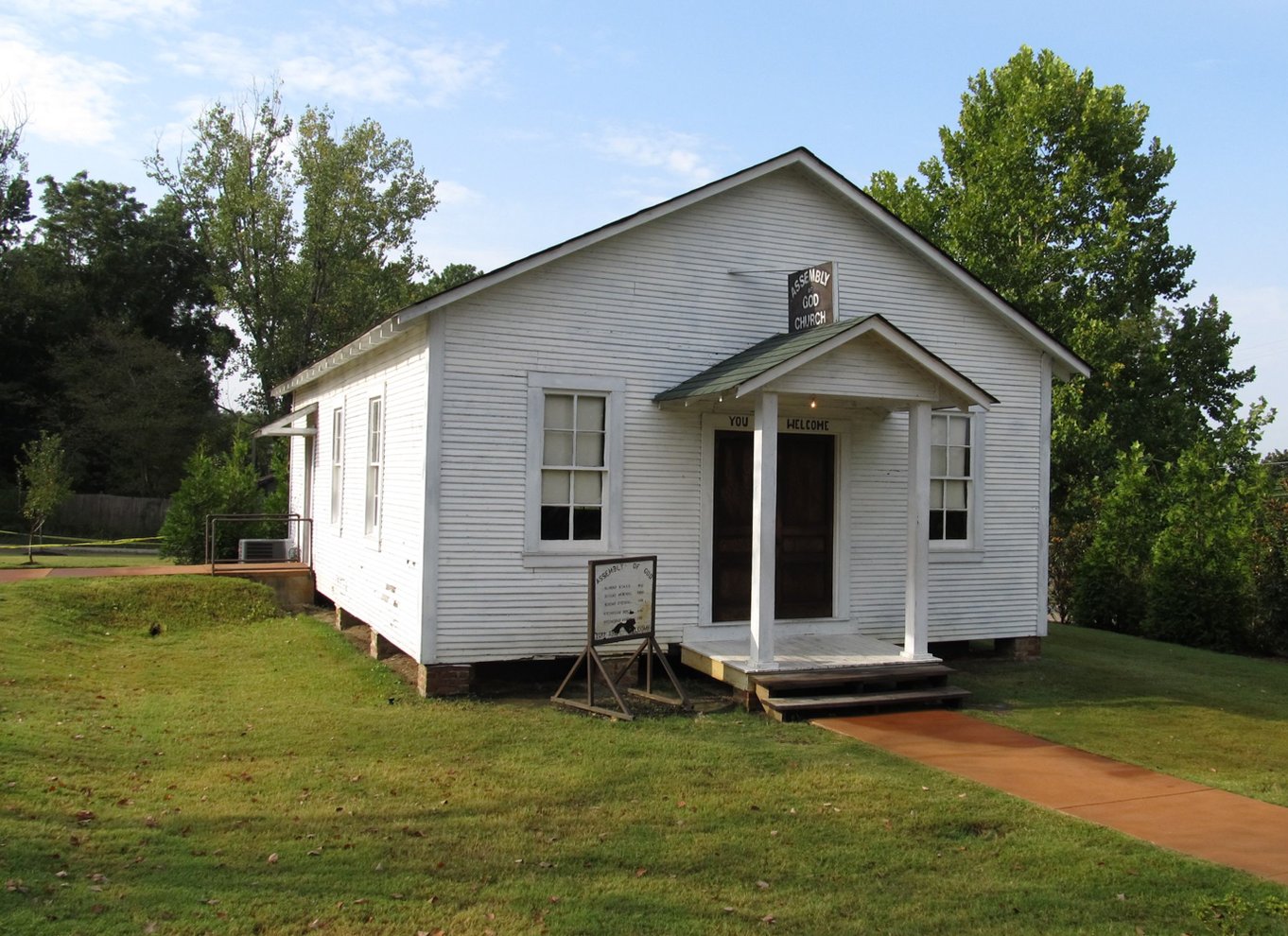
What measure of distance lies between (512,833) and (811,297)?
677 centimetres

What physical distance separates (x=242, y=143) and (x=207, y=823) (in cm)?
3920

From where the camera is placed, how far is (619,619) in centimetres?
969

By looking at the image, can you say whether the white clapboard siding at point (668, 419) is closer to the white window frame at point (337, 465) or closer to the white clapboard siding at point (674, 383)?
the white clapboard siding at point (674, 383)

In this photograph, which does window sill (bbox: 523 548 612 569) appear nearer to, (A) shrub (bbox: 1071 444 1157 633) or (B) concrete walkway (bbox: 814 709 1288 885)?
(B) concrete walkway (bbox: 814 709 1288 885)

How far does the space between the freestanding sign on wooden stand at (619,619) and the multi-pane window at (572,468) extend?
916mm

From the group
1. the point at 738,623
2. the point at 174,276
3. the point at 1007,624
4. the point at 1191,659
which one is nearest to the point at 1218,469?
the point at 1191,659

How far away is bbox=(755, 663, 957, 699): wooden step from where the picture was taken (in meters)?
9.45

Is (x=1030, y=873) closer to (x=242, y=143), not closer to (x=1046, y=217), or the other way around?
(x=1046, y=217)

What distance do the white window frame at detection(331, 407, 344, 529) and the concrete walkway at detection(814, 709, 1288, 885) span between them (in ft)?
26.7

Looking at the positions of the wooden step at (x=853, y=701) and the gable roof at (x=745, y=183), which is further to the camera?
the gable roof at (x=745, y=183)

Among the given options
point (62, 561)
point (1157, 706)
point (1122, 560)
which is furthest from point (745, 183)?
point (62, 561)

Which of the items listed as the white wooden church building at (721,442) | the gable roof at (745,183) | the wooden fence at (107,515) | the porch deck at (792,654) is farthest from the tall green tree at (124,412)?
the porch deck at (792,654)

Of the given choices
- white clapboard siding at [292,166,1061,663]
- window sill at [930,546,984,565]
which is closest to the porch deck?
white clapboard siding at [292,166,1061,663]

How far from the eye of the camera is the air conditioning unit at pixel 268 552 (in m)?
18.3
